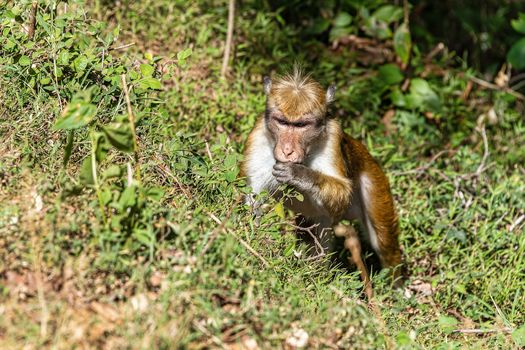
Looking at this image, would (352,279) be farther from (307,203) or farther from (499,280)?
(499,280)

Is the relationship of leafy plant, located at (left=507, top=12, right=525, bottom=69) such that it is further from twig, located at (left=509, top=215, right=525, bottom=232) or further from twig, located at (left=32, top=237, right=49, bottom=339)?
twig, located at (left=32, top=237, right=49, bottom=339)

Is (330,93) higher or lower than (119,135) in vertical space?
lower

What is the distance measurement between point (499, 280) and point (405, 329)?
167cm

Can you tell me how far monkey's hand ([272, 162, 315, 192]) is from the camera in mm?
6207

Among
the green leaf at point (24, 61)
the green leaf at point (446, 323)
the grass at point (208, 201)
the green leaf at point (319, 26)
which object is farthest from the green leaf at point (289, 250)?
the green leaf at point (319, 26)

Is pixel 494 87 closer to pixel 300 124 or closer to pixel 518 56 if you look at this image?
pixel 518 56

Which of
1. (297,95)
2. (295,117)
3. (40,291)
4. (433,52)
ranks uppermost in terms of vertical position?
(40,291)

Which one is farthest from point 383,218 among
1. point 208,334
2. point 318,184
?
point 208,334

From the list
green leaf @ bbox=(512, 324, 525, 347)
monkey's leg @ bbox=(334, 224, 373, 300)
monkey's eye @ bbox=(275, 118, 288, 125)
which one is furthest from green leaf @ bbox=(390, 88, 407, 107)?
green leaf @ bbox=(512, 324, 525, 347)

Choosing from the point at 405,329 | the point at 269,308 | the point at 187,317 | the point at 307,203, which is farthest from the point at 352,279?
the point at 187,317

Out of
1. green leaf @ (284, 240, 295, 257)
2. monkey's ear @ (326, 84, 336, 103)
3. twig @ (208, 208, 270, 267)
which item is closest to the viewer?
twig @ (208, 208, 270, 267)

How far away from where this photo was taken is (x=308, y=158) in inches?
267

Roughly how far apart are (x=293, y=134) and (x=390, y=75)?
3554 millimetres

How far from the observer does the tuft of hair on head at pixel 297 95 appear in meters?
6.50
